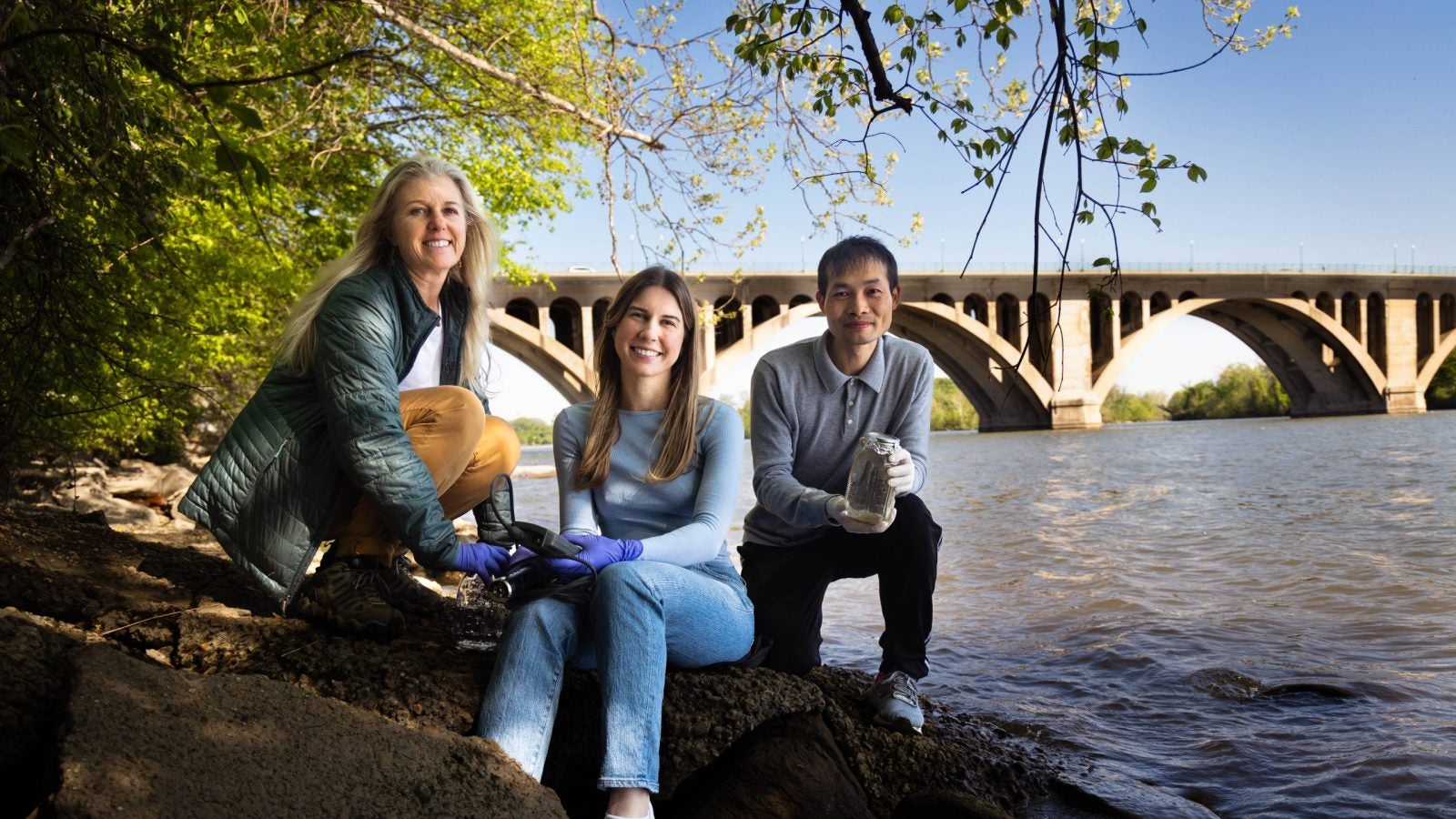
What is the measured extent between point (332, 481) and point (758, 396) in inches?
48.1

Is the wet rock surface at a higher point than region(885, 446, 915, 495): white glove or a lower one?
lower

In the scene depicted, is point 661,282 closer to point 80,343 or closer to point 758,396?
point 758,396

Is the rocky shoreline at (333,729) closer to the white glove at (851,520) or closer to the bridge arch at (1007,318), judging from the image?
the white glove at (851,520)

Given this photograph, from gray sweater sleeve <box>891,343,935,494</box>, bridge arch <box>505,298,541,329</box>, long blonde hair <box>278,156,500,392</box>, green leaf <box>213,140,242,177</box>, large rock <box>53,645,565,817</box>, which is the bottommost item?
large rock <box>53,645,565,817</box>

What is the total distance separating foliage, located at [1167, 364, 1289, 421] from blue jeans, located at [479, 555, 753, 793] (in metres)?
63.6

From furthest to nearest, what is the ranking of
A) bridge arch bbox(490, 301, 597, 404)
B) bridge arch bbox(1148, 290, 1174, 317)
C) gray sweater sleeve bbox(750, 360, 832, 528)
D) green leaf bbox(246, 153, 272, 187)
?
bridge arch bbox(1148, 290, 1174, 317) → bridge arch bbox(490, 301, 597, 404) → gray sweater sleeve bbox(750, 360, 832, 528) → green leaf bbox(246, 153, 272, 187)

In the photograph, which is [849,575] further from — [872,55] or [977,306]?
[977,306]

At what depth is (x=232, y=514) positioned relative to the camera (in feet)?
8.53

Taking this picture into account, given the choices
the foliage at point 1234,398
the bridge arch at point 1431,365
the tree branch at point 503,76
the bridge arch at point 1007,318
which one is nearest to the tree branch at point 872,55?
the tree branch at point 503,76

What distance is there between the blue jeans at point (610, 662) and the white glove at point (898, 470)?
560 millimetres

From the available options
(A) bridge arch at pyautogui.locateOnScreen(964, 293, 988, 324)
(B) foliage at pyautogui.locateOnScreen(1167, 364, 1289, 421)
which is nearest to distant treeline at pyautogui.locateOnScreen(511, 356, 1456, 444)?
(B) foliage at pyautogui.locateOnScreen(1167, 364, 1289, 421)

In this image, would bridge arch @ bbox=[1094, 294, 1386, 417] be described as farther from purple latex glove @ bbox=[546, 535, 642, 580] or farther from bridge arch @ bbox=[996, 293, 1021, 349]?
purple latex glove @ bbox=[546, 535, 642, 580]

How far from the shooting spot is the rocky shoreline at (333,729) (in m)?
1.81

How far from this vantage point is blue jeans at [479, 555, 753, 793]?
7.12 ft
